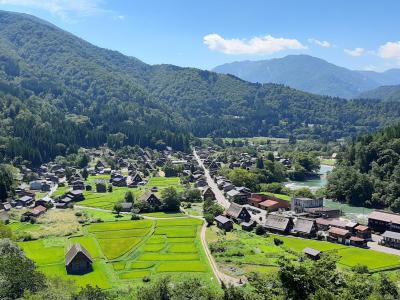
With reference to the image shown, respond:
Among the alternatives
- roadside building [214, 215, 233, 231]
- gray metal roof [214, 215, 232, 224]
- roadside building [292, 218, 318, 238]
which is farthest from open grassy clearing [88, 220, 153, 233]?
roadside building [292, 218, 318, 238]

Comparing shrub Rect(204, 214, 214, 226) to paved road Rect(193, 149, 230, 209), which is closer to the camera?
shrub Rect(204, 214, 214, 226)

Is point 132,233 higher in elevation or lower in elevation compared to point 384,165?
lower

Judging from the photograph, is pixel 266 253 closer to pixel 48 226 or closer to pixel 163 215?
pixel 163 215

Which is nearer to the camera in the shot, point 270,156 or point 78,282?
point 78,282

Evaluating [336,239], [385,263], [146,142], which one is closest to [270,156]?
[146,142]

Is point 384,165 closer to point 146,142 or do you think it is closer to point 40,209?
point 40,209

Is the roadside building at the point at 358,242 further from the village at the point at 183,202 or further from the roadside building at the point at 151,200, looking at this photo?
the roadside building at the point at 151,200

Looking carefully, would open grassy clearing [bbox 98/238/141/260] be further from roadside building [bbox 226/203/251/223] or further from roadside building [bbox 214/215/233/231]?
roadside building [bbox 226/203/251/223]
